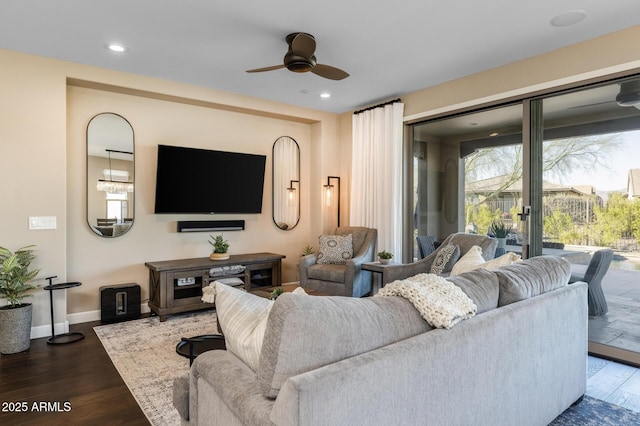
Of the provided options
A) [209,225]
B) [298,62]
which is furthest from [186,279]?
[298,62]

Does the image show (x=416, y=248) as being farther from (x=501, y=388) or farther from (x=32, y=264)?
(x=32, y=264)

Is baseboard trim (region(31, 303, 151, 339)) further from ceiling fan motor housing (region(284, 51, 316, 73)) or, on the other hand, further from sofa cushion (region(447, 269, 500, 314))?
sofa cushion (region(447, 269, 500, 314))

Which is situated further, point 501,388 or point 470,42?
point 470,42

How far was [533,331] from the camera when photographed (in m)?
1.88

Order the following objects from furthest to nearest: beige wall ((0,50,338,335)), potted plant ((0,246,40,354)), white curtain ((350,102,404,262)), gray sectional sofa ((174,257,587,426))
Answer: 1. white curtain ((350,102,404,262))
2. beige wall ((0,50,338,335))
3. potted plant ((0,246,40,354))
4. gray sectional sofa ((174,257,587,426))

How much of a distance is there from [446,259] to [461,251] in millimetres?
200

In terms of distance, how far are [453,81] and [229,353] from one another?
13.4 feet

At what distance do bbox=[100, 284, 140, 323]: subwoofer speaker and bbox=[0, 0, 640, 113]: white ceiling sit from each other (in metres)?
2.42

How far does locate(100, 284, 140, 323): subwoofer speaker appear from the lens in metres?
4.09

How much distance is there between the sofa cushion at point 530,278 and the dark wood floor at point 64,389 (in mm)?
2165

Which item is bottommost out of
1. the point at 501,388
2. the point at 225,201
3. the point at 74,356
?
the point at 74,356

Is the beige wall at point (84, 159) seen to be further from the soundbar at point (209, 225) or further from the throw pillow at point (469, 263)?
the throw pillow at point (469, 263)

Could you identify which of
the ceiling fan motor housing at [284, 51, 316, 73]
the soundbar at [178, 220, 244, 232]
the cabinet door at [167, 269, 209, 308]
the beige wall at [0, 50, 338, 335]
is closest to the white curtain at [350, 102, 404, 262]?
the beige wall at [0, 50, 338, 335]

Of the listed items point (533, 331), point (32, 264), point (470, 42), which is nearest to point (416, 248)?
point (470, 42)
